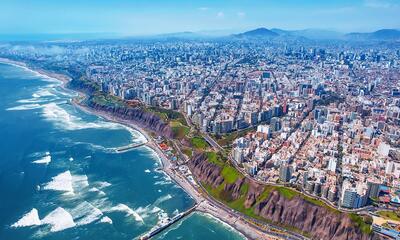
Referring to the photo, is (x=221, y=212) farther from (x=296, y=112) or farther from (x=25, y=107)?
(x=25, y=107)

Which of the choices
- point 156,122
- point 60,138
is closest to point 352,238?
point 156,122

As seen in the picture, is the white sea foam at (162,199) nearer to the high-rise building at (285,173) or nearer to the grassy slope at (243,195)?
the grassy slope at (243,195)

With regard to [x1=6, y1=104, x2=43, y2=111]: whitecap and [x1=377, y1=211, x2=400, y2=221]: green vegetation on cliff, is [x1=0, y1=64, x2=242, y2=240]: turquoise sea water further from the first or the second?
[x1=377, y1=211, x2=400, y2=221]: green vegetation on cliff

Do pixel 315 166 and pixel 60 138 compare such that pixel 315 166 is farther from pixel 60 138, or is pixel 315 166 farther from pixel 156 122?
pixel 60 138

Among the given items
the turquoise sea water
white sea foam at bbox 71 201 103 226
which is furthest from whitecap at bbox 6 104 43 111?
white sea foam at bbox 71 201 103 226

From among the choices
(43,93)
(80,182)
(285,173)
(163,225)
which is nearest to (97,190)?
(80,182)
